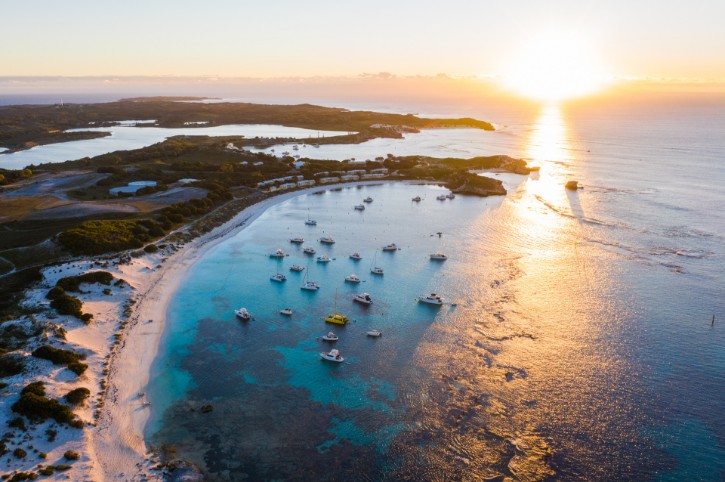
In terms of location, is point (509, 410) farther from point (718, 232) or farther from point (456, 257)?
point (718, 232)

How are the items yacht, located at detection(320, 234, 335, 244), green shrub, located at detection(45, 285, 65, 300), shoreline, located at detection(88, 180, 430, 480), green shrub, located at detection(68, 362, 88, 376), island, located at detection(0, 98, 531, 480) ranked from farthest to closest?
yacht, located at detection(320, 234, 335, 244) → green shrub, located at detection(45, 285, 65, 300) → green shrub, located at detection(68, 362, 88, 376) → island, located at detection(0, 98, 531, 480) → shoreline, located at detection(88, 180, 430, 480)

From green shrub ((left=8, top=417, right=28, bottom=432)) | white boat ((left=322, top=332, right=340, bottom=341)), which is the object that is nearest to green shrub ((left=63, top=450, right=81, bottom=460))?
green shrub ((left=8, top=417, right=28, bottom=432))

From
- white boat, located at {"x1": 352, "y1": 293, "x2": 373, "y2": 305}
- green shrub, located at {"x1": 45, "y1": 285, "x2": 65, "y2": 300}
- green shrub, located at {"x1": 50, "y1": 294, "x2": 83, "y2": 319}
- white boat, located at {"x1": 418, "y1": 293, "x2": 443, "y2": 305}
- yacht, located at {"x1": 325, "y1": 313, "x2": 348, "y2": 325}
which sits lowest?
yacht, located at {"x1": 325, "y1": 313, "x2": 348, "y2": 325}

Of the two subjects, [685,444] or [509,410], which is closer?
[685,444]

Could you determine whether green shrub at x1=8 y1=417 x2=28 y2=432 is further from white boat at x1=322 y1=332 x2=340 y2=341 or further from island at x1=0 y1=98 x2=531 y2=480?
white boat at x1=322 y1=332 x2=340 y2=341

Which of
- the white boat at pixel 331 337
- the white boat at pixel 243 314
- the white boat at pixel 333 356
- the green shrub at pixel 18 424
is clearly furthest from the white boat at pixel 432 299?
the green shrub at pixel 18 424

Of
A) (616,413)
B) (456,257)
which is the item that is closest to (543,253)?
(456,257)

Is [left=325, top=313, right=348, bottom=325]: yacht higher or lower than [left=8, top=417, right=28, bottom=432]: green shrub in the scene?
higher
